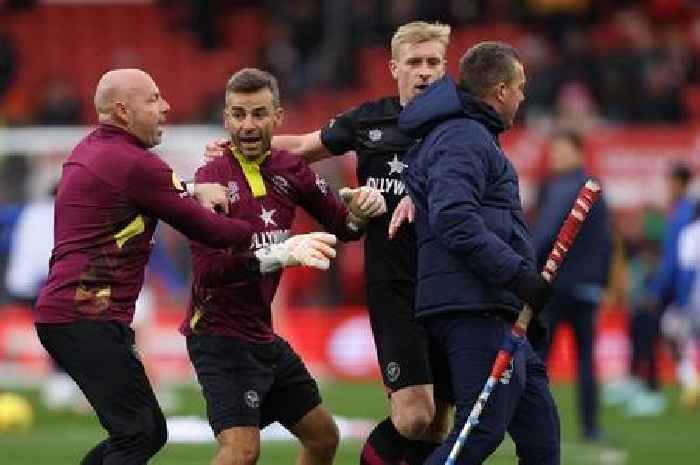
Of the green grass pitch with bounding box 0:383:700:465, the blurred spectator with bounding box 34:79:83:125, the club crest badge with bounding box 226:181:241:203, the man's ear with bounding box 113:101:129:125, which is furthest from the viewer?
the blurred spectator with bounding box 34:79:83:125

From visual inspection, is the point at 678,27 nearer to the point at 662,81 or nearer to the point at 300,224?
the point at 662,81

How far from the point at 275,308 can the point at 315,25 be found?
631cm

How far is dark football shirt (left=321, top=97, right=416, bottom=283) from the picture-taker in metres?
11.2

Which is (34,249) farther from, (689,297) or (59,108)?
(59,108)

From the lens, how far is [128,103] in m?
10.1

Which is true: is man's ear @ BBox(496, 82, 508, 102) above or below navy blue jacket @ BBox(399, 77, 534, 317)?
above

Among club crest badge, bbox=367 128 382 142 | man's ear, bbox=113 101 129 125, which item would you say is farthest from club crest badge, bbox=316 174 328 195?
man's ear, bbox=113 101 129 125

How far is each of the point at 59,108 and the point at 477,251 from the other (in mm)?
18228

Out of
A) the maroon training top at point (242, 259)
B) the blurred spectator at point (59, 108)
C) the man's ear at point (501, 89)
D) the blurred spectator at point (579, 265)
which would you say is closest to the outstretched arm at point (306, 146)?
the maroon training top at point (242, 259)

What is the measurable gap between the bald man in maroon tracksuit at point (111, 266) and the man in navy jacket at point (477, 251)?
1051 millimetres

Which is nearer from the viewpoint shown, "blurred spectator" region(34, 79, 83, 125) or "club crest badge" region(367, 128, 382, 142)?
"club crest badge" region(367, 128, 382, 142)

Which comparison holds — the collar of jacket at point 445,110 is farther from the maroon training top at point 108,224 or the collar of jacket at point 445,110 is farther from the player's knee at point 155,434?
the player's knee at point 155,434

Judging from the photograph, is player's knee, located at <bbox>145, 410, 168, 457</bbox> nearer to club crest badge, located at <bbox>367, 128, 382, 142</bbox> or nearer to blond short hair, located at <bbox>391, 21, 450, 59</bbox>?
club crest badge, located at <bbox>367, 128, 382, 142</bbox>

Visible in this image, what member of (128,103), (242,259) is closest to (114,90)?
(128,103)
